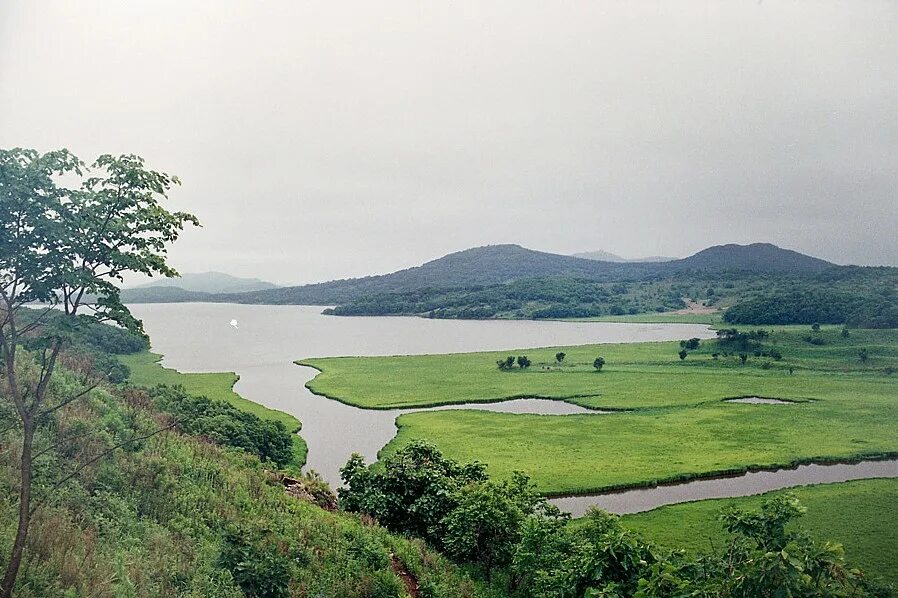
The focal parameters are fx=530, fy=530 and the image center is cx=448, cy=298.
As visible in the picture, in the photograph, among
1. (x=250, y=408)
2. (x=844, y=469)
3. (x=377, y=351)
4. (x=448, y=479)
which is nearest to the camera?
(x=448, y=479)

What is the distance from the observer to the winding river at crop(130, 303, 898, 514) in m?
32.6

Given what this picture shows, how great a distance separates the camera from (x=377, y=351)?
4058 inches

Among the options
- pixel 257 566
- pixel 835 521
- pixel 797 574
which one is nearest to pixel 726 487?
pixel 835 521

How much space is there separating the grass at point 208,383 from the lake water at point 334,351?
110cm

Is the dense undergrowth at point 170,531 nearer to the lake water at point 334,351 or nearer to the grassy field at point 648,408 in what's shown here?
the lake water at point 334,351

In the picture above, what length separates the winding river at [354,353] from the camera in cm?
3261

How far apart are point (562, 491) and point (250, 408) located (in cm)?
3264

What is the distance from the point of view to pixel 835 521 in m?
26.3

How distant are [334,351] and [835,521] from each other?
87.9 m

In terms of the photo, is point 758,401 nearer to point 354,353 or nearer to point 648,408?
point 648,408

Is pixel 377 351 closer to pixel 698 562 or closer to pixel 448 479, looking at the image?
pixel 448 479

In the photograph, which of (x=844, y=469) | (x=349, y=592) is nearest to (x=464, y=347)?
(x=844, y=469)

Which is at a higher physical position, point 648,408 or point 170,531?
point 170,531

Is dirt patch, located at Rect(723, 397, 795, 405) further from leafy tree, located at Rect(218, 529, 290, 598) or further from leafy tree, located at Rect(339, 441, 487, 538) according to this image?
leafy tree, located at Rect(218, 529, 290, 598)
